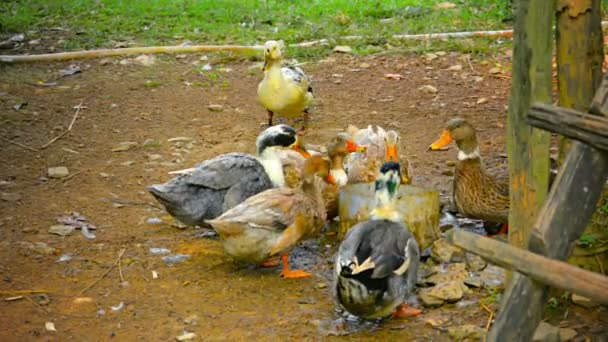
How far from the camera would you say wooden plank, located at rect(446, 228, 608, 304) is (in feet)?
11.9

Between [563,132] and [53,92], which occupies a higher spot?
[563,132]

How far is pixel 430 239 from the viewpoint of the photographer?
634 centimetres

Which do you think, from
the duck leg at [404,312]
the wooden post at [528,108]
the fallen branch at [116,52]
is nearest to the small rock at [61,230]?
the duck leg at [404,312]

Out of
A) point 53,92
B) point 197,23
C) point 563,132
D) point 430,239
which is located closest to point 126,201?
point 430,239

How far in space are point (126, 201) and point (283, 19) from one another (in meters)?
6.22

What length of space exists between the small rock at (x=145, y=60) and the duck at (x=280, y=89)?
2639 millimetres

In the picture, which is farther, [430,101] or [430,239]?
[430,101]

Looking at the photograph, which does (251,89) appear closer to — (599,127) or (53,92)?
(53,92)

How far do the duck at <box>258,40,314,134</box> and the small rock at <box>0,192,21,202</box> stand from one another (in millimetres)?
2766

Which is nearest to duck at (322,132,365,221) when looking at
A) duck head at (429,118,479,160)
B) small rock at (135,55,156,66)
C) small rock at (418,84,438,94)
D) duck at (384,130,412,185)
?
duck at (384,130,412,185)

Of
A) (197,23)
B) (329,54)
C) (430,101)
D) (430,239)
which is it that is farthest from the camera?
(197,23)

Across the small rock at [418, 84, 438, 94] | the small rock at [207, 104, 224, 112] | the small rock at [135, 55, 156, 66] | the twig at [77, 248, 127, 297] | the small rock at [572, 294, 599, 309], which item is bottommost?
the twig at [77, 248, 127, 297]

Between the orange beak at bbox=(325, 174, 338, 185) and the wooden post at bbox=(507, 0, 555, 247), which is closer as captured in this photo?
the wooden post at bbox=(507, 0, 555, 247)

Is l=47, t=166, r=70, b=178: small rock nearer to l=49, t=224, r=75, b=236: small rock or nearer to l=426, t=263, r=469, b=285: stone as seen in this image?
l=49, t=224, r=75, b=236: small rock
